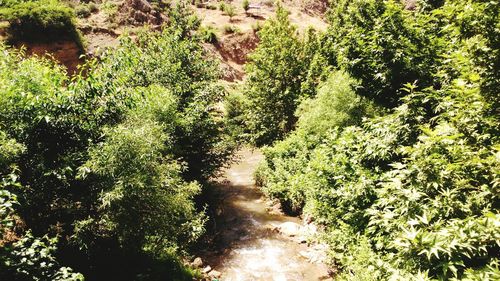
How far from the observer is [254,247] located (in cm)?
1389

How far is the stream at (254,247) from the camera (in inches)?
460

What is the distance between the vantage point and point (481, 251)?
15.7ft

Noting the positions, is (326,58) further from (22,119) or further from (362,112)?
(22,119)

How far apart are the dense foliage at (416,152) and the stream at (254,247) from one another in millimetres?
2256

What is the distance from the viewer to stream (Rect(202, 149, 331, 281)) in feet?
38.3

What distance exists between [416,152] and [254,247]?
31.2 feet

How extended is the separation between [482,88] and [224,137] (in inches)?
528

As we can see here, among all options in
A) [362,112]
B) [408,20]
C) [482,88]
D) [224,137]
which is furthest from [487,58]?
[224,137]

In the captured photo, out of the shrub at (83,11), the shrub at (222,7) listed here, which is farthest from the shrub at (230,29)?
the shrub at (83,11)

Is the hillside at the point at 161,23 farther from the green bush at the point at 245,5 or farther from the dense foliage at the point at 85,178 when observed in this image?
the dense foliage at the point at 85,178

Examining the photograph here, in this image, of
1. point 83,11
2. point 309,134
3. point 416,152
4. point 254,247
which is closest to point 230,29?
point 83,11

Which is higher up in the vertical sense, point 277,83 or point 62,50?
point 277,83

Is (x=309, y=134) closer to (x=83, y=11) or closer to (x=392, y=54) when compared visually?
(x=392, y=54)

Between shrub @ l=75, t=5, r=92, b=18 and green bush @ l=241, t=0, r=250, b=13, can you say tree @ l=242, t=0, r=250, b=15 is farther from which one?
shrub @ l=75, t=5, r=92, b=18
